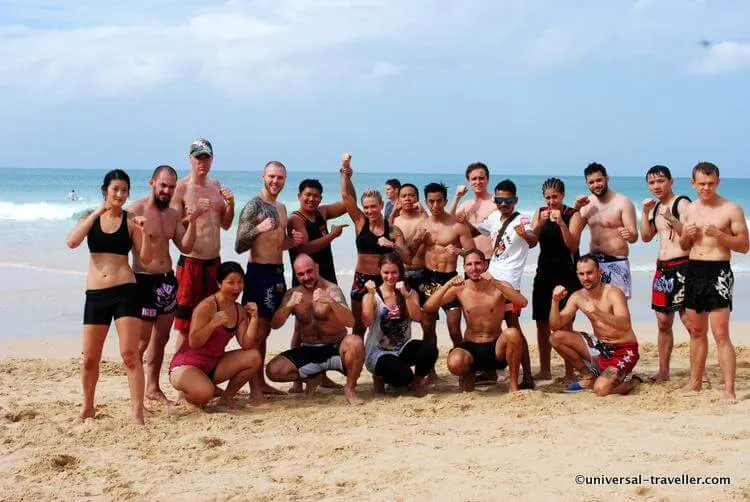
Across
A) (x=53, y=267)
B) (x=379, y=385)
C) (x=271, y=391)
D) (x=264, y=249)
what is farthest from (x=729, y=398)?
(x=53, y=267)

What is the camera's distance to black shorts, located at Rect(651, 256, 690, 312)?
6785 mm

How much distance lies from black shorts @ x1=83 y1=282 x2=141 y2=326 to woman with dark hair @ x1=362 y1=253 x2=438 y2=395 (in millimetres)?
1913

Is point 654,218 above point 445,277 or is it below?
above

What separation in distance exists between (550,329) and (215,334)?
9.48ft

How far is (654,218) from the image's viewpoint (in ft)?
23.1

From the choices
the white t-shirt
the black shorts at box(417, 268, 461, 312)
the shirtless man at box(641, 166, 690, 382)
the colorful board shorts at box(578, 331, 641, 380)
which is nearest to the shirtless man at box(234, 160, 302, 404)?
the black shorts at box(417, 268, 461, 312)

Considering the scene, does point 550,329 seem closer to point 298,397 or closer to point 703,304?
point 703,304

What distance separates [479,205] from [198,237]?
8.61 feet

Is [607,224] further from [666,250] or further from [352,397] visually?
[352,397]

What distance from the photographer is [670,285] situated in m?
6.88

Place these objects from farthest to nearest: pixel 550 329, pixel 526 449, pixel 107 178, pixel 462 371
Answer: pixel 550 329
pixel 462 371
pixel 107 178
pixel 526 449

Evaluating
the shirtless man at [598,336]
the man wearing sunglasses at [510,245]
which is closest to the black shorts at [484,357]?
the man wearing sunglasses at [510,245]

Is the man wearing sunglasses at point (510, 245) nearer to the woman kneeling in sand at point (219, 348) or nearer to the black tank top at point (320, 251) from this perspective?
the black tank top at point (320, 251)

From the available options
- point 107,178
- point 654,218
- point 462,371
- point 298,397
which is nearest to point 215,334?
point 298,397
